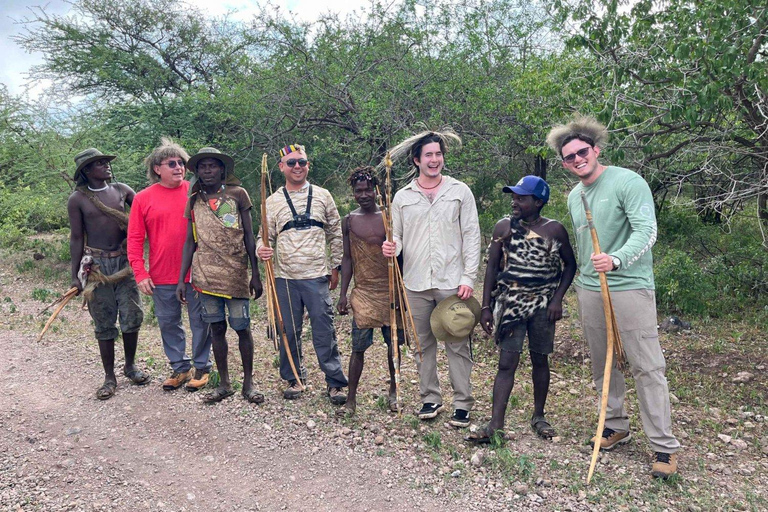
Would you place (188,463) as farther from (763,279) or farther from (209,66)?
(209,66)

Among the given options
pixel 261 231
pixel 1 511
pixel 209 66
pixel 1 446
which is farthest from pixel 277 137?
pixel 1 511

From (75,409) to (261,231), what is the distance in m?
2.17

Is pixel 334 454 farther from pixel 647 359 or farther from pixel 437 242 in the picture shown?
pixel 647 359

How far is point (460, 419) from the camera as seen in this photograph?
4.46 meters

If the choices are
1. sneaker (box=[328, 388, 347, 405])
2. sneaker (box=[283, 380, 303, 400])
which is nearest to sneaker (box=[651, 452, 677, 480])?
sneaker (box=[328, 388, 347, 405])

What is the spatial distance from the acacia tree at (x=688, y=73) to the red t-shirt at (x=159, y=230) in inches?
157

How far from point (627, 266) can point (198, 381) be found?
364 centimetres

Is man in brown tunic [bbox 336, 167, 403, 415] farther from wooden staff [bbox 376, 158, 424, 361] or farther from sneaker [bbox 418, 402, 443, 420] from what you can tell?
sneaker [bbox 418, 402, 443, 420]

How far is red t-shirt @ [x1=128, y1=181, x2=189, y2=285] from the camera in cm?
498

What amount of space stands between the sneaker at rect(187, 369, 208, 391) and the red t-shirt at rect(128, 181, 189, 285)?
33.5 inches

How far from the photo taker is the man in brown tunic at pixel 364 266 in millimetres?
4496

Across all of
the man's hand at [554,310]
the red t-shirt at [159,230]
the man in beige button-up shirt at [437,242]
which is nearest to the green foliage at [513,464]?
the man in beige button-up shirt at [437,242]

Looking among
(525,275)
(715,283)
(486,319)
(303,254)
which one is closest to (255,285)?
(303,254)

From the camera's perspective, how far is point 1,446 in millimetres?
4316
